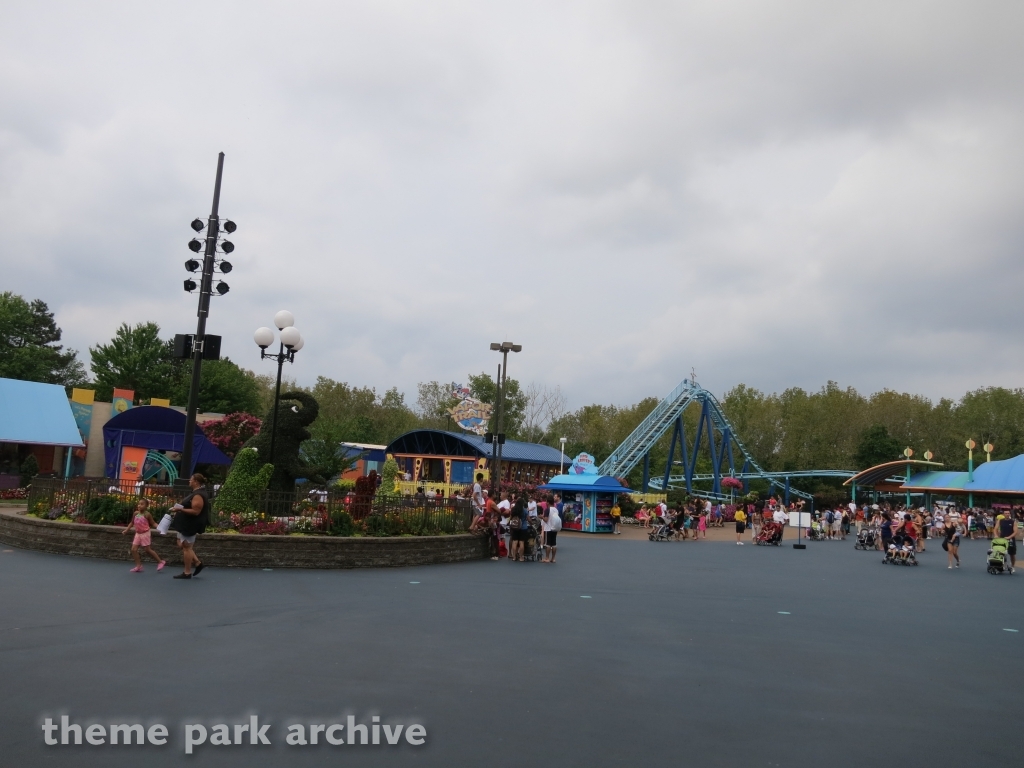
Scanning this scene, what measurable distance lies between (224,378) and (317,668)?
2346 inches

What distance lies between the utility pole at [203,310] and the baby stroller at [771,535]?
2126cm

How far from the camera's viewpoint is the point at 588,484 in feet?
106

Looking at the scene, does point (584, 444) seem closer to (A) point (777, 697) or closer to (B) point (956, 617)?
(B) point (956, 617)

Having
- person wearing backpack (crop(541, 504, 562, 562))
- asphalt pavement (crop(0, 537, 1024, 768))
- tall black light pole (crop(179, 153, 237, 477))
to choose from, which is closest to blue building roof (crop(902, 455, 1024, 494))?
person wearing backpack (crop(541, 504, 562, 562))

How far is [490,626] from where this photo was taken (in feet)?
32.3

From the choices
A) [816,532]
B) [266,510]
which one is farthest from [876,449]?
[266,510]

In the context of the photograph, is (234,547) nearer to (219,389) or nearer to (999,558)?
(999,558)

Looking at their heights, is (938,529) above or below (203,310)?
below

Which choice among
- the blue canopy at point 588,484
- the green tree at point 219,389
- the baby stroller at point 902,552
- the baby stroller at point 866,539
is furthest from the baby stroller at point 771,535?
the green tree at point 219,389

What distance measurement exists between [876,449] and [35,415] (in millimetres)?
59210

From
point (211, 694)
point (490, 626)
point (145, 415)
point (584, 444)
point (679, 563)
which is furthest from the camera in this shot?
point (584, 444)

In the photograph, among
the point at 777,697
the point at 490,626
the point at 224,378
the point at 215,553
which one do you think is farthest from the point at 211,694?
the point at 224,378

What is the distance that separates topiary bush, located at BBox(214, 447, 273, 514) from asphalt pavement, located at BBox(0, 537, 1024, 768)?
2.07 metres

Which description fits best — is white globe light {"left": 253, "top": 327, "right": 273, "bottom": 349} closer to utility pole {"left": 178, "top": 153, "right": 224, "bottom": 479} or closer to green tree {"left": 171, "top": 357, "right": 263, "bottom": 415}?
utility pole {"left": 178, "top": 153, "right": 224, "bottom": 479}
